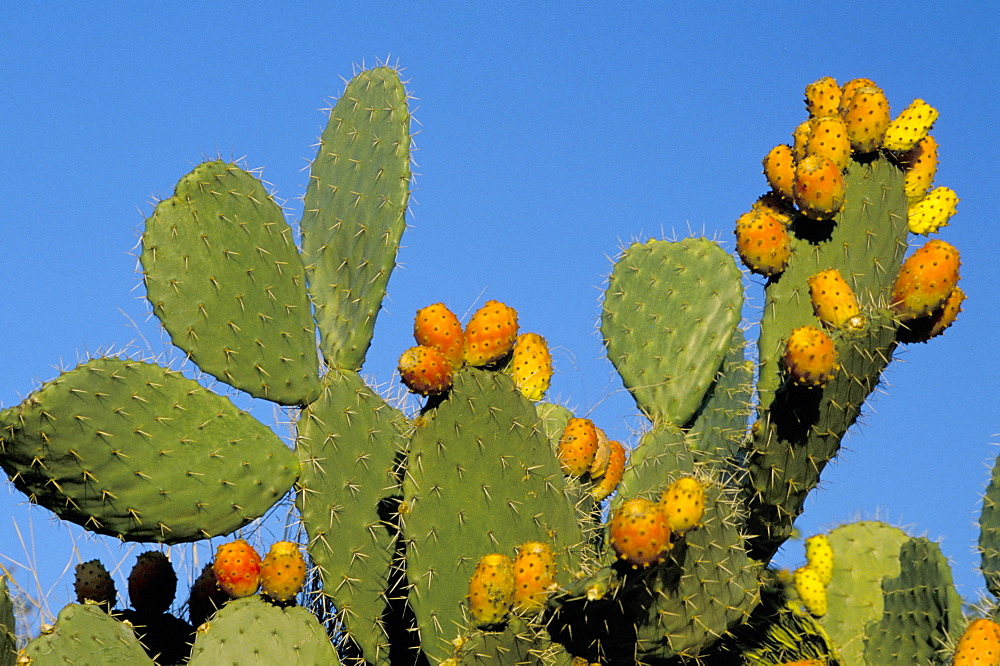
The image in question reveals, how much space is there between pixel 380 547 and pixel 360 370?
0.57 metres

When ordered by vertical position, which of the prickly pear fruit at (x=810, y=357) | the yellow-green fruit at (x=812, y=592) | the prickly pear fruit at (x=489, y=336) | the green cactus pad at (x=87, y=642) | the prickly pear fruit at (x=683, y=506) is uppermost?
the prickly pear fruit at (x=489, y=336)

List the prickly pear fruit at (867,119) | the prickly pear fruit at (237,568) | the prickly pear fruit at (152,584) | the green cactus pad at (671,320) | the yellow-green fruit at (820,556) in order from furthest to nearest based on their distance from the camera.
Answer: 1. the green cactus pad at (671,320)
2. the yellow-green fruit at (820,556)
3. the prickly pear fruit at (152,584)
4. the prickly pear fruit at (867,119)
5. the prickly pear fruit at (237,568)

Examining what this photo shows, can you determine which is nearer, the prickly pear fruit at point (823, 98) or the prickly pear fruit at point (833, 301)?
the prickly pear fruit at point (833, 301)

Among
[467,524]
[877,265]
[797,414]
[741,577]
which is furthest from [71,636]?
[877,265]

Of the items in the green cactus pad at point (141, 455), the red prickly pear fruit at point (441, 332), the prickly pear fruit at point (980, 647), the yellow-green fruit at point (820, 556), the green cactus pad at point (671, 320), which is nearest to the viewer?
the prickly pear fruit at point (980, 647)

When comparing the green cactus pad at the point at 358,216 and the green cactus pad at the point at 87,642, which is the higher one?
the green cactus pad at the point at 358,216

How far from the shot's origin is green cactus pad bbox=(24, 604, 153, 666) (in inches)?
131

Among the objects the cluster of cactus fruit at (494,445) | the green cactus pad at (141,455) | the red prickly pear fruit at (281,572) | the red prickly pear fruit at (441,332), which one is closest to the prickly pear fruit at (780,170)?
the cluster of cactus fruit at (494,445)

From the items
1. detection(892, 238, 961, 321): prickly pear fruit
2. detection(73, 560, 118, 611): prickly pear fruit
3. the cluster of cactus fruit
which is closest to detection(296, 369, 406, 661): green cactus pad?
the cluster of cactus fruit

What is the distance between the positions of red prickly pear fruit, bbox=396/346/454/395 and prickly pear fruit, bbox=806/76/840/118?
1.39 m

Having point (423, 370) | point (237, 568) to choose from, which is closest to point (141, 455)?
point (237, 568)

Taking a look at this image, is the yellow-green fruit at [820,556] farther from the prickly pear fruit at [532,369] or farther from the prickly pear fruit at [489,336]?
the prickly pear fruit at [489,336]

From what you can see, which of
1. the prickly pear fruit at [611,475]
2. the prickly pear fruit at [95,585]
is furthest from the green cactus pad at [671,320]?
the prickly pear fruit at [95,585]

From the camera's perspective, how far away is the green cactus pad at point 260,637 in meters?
3.31
